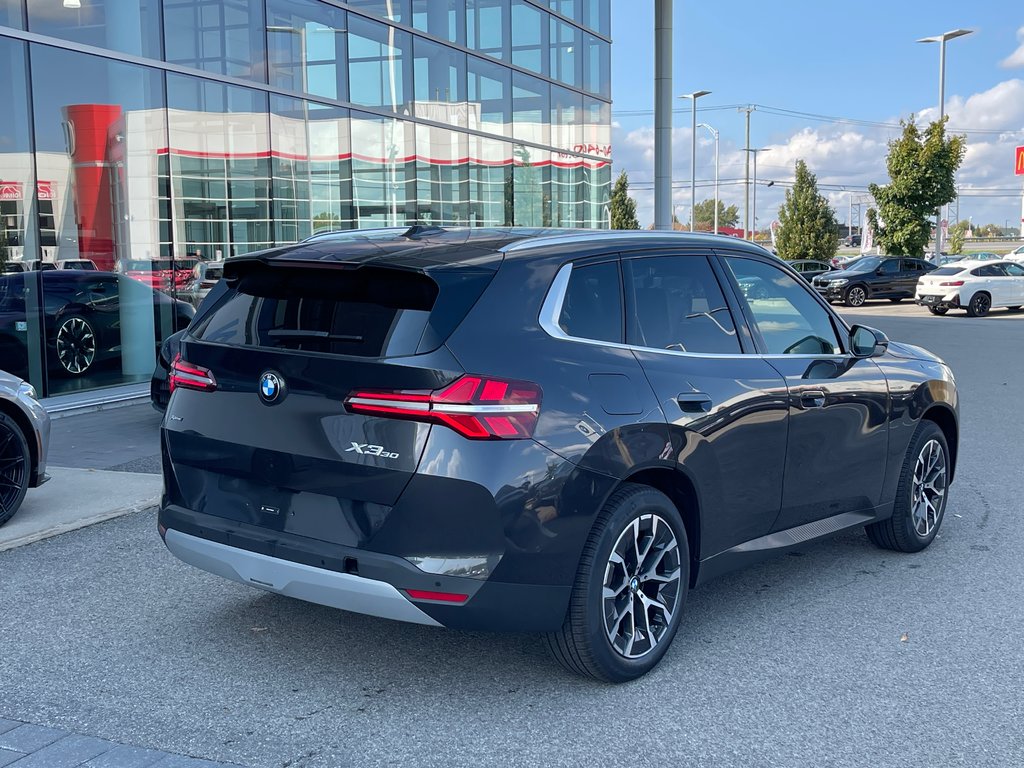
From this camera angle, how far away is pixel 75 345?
41.3 feet

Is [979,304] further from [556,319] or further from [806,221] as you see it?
[556,319]

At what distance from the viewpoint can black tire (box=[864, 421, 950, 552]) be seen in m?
5.88

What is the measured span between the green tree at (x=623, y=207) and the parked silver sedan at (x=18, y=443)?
5234cm

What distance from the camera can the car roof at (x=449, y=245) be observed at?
4.01 m

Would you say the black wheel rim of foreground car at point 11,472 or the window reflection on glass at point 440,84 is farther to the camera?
the window reflection on glass at point 440,84

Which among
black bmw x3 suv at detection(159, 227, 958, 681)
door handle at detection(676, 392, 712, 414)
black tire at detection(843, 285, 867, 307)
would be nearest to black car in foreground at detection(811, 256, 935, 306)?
black tire at detection(843, 285, 867, 307)

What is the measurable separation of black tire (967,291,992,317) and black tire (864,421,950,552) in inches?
1003

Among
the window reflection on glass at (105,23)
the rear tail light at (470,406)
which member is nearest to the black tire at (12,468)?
the rear tail light at (470,406)

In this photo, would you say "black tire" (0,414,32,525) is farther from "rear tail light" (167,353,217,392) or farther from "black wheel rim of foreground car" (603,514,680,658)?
"black wheel rim of foreground car" (603,514,680,658)

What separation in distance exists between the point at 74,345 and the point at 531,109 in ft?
43.5

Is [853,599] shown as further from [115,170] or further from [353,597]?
[115,170]

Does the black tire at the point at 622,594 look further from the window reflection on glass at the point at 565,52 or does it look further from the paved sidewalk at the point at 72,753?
the window reflection on glass at the point at 565,52

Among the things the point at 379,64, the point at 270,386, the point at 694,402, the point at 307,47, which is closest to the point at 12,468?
the point at 270,386

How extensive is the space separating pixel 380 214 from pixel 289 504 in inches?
593
